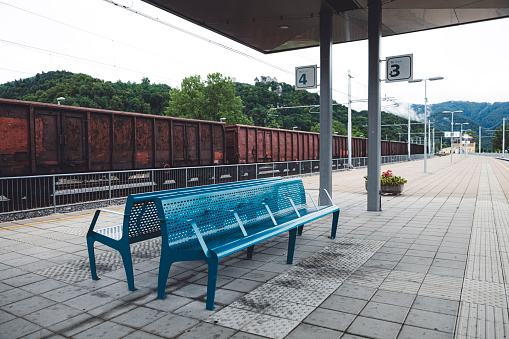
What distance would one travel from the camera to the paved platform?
120 inches

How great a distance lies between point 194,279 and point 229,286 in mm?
512

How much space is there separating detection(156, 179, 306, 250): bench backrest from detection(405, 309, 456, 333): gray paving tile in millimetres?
2000

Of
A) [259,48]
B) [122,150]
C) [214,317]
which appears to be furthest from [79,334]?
[122,150]

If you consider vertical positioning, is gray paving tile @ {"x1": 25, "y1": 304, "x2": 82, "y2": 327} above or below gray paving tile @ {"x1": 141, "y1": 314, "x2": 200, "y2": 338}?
above

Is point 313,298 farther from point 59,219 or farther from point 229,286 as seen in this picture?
point 59,219

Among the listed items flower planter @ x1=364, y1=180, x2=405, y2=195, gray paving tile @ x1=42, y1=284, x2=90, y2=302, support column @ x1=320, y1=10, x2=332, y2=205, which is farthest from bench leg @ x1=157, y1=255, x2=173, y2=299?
flower planter @ x1=364, y1=180, x2=405, y2=195

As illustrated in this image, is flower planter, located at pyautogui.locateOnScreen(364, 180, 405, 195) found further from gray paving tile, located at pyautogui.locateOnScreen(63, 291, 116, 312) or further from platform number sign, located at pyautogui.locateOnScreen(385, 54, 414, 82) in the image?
gray paving tile, located at pyautogui.locateOnScreen(63, 291, 116, 312)

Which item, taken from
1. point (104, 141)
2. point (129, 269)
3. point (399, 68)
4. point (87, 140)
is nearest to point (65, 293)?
point (129, 269)

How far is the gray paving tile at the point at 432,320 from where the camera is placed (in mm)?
3010

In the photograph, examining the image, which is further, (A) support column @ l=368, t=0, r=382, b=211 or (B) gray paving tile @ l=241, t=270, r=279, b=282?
(A) support column @ l=368, t=0, r=382, b=211

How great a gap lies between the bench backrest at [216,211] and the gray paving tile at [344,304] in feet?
4.23

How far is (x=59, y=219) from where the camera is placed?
8.22m

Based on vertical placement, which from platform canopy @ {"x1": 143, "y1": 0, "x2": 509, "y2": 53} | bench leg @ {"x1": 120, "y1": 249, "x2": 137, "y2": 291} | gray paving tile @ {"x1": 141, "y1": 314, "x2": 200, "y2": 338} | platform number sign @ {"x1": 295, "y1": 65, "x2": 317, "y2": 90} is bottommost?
gray paving tile @ {"x1": 141, "y1": 314, "x2": 200, "y2": 338}

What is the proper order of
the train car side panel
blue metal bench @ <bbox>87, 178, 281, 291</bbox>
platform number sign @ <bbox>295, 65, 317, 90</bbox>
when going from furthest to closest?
the train car side panel → platform number sign @ <bbox>295, 65, 317, 90</bbox> → blue metal bench @ <bbox>87, 178, 281, 291</bbox>
